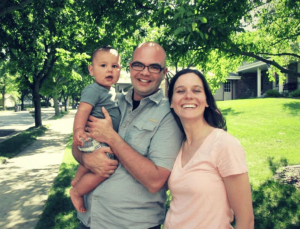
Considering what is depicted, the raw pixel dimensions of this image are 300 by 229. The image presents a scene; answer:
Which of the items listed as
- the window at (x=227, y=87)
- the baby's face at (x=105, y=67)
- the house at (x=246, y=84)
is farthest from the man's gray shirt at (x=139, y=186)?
the window at (x=227, y=87)

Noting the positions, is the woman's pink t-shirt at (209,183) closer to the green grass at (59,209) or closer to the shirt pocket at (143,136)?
the shirt pocket at (143,136)

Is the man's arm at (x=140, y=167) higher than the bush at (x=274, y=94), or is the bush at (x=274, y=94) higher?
the bush at (x=274, y=94)

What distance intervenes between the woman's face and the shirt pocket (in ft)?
0.79

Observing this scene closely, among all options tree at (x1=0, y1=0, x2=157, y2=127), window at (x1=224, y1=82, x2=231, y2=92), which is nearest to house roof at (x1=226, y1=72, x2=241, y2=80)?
window at (x1=224, y1=82, x2=231, y2=92)

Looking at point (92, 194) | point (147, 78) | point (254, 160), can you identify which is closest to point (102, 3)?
point (147, 78)

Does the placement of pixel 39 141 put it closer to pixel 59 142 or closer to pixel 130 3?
pixel 59 142

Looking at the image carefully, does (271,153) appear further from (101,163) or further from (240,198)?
(101,163)

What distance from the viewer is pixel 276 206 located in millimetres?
4926

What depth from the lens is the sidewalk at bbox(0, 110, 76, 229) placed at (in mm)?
4891

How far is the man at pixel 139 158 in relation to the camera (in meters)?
1.99

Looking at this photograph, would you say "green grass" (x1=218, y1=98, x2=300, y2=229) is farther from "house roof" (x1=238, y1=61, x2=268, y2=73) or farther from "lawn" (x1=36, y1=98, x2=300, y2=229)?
"house roof" (x1=238, y1=61, x2=268, y2=73)

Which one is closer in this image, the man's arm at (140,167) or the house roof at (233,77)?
the man's arm at (140,167)

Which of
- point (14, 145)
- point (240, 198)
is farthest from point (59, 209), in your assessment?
point (14, 145)

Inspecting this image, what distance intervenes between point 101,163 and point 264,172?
5921mm
